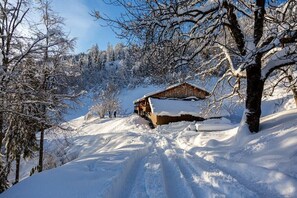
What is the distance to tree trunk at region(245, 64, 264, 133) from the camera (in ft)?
32.8

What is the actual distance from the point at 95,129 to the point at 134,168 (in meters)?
40.1

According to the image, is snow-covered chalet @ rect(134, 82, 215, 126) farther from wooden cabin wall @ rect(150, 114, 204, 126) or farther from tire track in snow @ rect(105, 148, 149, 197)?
tire track in snow @ rect(105, 148, 149, 197)

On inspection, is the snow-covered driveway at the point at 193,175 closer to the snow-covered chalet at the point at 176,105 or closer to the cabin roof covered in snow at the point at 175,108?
the snow-covered chalet at the point at 176,105

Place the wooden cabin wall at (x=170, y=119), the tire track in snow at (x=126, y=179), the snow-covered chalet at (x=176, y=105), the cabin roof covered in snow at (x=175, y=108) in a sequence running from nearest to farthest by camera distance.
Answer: the tire track in snow at (x=126, y=179) → the cabin roof covered in snow at (x=175, y=108) → the snow-covered chalet at (x=176, y=105) → the wooden cabin wall at (x=170, y=119)

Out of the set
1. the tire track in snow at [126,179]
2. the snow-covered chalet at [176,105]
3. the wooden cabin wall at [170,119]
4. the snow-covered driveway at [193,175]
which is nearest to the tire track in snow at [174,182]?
the snow-covered driveway at [193,175]

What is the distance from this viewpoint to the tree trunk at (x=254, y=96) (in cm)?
998

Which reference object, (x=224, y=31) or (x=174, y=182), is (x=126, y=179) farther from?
(x=224, y=31)

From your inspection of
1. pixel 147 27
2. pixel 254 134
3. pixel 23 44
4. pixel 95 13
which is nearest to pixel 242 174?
pixel 254 134

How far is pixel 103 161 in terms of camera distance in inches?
370

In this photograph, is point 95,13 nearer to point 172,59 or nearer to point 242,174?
point 172,59

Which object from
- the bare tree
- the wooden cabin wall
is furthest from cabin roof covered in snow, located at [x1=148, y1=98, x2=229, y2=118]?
the bare tree

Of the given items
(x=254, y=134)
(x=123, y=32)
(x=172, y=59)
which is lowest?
(x=254, y=134)

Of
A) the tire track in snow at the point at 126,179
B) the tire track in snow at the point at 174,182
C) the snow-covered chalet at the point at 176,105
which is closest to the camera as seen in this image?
the tire track in snow at the point at 174,182

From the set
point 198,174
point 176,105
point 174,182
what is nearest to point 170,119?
point 176,105
